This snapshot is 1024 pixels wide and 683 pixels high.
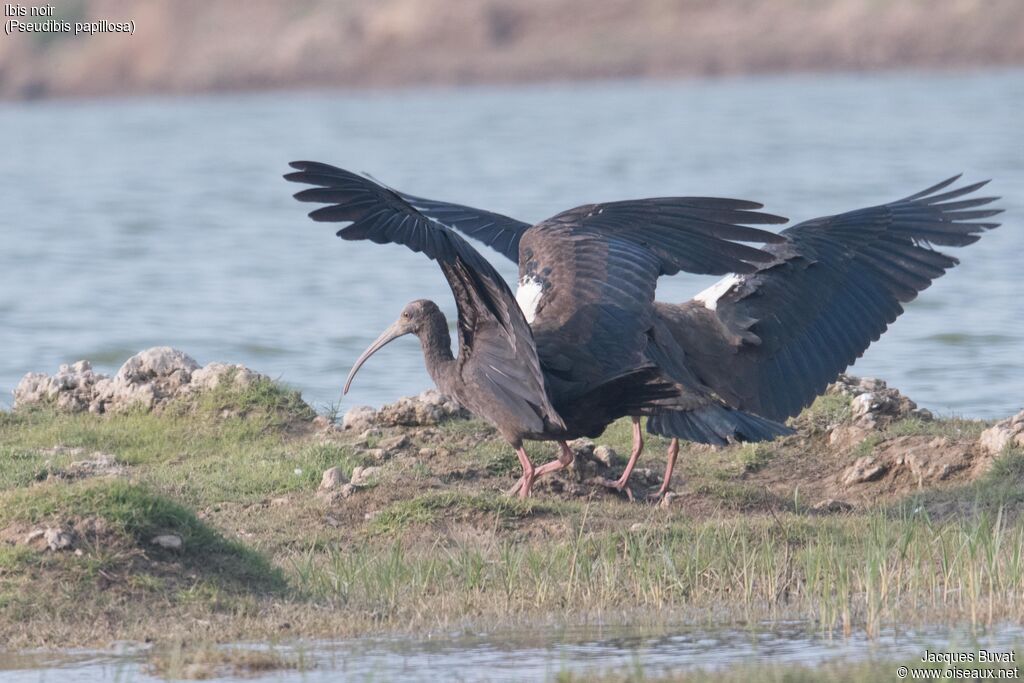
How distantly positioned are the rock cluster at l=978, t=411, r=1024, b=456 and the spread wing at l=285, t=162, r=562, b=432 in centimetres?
231

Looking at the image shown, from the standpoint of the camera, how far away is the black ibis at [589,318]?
742 cm

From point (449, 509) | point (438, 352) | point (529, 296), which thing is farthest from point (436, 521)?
point (529, 296)

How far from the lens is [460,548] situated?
23.0 ft

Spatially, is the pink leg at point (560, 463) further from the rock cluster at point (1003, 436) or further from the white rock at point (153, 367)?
the white rock at point (153, 367)

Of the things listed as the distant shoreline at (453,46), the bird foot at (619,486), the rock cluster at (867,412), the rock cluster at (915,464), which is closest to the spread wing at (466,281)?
the bird foot at (619,486)

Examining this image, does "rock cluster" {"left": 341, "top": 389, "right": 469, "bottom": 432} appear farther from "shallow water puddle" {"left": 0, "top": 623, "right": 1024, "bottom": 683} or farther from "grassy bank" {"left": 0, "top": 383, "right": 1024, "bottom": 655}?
"shallow water puddle" {"left": 0, "top": 623, "right": 1024, "bottom": 683}

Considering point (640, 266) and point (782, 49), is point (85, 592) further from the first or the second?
point (782, 49)

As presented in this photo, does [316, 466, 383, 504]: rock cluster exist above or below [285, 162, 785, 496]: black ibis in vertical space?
below

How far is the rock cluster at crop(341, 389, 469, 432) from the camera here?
9141 millimetres

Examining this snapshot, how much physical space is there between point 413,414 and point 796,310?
2156mm

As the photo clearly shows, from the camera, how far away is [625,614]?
247 inches

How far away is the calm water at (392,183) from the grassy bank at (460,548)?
3.88m

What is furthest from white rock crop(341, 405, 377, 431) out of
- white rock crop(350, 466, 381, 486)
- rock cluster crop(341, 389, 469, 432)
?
white rock crop(350, 466, 381, 486)

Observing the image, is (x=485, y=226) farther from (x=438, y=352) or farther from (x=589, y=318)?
(x=589, y=318)
